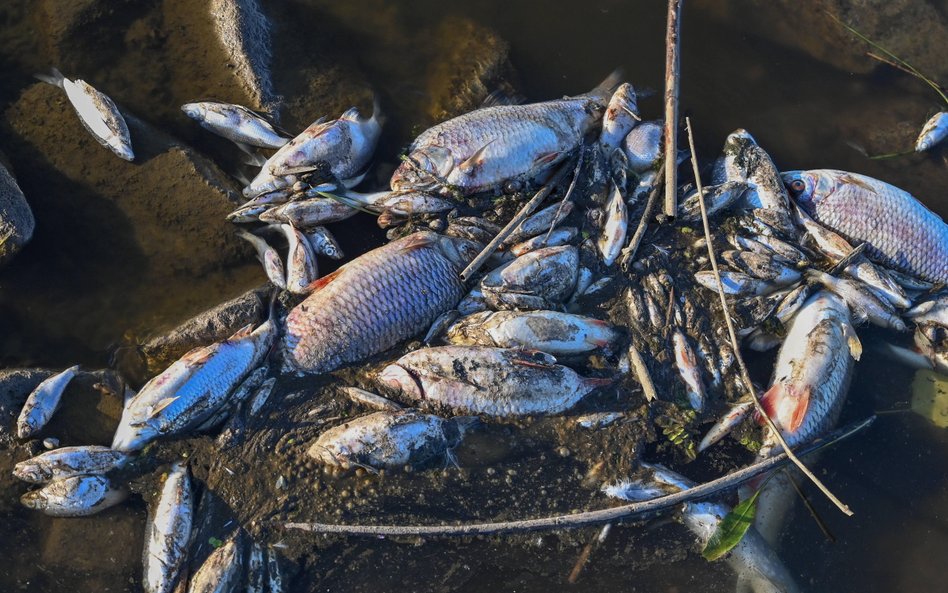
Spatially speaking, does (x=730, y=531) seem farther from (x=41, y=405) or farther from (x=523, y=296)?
(x=41, y=405)

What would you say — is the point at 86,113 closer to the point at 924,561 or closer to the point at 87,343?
the point at 87,343

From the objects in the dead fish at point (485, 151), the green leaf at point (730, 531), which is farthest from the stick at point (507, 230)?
the green leaf at point (730, 531)

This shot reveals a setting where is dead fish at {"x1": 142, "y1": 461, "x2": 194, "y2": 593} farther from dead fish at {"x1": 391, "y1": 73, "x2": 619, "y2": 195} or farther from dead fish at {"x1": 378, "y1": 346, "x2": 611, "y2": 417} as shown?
dead fish at {"x1": 391, "y1": 73, "x2": 619, "y2": 195}

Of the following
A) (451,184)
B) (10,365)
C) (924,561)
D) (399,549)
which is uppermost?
(451,184)

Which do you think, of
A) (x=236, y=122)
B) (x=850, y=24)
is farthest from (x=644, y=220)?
(x=850, y=24)

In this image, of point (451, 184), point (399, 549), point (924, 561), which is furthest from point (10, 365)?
point (924, 561)
